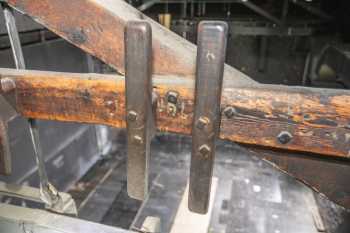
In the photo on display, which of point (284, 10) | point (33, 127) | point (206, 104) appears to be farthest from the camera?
point (284, 10)

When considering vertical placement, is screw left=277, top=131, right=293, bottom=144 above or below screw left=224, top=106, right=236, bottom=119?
below

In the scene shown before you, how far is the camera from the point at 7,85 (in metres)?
0.64

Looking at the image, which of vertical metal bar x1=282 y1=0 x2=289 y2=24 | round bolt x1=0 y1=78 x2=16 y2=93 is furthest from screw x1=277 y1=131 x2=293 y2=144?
vertical metal bar x1=282 y1=0 x2=289 y2=24

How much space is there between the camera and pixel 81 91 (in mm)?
586

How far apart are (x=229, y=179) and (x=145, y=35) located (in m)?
2.40

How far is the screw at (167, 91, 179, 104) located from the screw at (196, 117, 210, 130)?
7 centimetres

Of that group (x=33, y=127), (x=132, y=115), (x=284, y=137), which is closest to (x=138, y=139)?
(x=132, y=115)

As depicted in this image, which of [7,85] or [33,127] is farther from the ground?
[7,85]

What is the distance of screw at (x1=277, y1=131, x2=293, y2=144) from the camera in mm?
478

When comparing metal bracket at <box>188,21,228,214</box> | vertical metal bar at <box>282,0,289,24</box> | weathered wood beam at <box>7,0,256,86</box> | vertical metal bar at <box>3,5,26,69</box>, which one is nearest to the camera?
metal bracket at <box>188,21,228,214</box>

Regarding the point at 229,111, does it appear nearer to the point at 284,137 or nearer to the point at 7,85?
the point at 284,137

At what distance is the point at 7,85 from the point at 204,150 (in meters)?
0.49

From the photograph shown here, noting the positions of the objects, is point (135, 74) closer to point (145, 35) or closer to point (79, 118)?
point (145, 35)

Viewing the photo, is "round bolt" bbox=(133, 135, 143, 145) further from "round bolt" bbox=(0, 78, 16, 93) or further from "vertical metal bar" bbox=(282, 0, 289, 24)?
"vertical metal bar" bbox=(282, 0, 289, 24)
